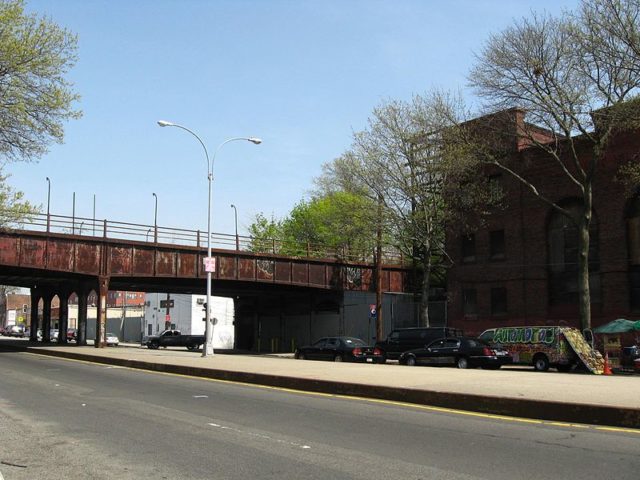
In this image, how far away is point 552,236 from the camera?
40000 mm

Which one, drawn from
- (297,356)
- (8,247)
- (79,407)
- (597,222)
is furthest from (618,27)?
(8,247)

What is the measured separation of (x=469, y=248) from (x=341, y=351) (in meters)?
17.2

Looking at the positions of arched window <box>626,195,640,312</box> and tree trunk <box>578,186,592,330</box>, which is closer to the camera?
tree trunk <box>578,186,592,330</box>

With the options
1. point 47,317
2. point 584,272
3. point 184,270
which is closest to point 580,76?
point 584,272

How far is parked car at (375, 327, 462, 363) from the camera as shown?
103 feet

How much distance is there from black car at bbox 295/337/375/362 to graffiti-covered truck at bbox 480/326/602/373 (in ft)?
21.0

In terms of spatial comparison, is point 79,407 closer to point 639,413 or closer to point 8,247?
point 639,413

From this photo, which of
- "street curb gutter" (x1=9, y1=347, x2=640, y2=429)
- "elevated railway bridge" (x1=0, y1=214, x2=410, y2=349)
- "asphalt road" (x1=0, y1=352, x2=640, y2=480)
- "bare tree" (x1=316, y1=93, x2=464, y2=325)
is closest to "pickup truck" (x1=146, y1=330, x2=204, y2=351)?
"elevated railway bridge" (x1=0, y1=214, x2=410, y2=349)

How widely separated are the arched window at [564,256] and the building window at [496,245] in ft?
11.0

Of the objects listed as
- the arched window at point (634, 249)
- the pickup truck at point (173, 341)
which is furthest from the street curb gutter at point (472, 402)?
the pickup truck at point (173, 341)

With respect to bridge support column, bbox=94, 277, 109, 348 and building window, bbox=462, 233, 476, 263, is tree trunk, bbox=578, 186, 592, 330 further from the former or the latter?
bridge support column, bbox=94, 277, 109, 348

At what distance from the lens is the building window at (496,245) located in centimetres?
4238

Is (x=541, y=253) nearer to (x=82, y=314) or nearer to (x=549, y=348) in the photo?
(x=549, y=348)

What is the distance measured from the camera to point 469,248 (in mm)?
44719
